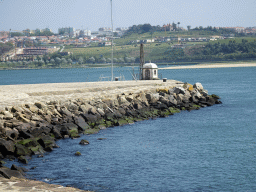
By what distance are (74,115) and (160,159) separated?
975cm

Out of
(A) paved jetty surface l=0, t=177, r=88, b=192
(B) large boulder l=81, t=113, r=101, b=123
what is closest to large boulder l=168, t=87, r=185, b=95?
(B) large boulder l=81, t=113, r=101, b=123

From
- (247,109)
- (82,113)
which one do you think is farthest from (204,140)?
(247,109)

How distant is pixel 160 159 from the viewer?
68.5ft

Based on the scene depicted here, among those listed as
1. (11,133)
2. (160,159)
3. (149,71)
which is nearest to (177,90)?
(149,71)

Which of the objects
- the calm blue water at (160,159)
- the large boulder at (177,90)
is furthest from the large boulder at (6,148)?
the large boulder at (177,90)

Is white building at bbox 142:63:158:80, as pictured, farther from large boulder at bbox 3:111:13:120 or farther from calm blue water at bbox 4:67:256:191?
large boulder at bbox 3:111:13:120

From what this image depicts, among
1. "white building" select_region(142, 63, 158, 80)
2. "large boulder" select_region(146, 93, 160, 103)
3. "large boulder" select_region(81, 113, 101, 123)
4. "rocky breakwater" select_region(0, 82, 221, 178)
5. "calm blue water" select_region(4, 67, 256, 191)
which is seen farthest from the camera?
"white building" select_region(142, 63, 158, 80)

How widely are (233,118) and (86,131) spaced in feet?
47.9

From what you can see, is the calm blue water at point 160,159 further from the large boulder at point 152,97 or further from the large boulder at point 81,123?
the large boulder at point 152,97

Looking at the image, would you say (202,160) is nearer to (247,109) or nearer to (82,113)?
(82,113)

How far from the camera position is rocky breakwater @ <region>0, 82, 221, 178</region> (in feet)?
69.9

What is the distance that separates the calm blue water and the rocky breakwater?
95cm

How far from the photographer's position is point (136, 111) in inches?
1344

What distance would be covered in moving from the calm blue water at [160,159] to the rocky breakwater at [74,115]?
955 mm
